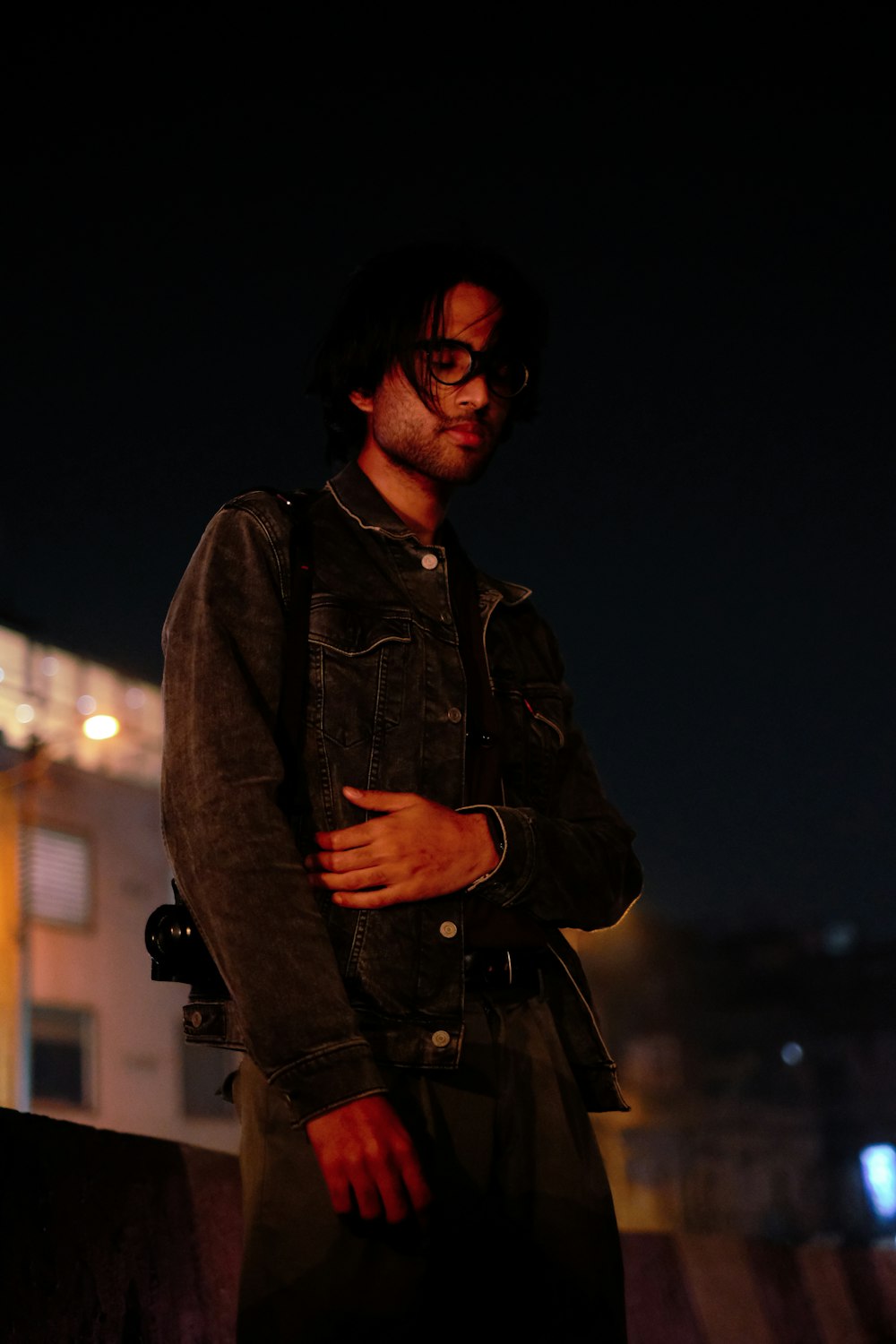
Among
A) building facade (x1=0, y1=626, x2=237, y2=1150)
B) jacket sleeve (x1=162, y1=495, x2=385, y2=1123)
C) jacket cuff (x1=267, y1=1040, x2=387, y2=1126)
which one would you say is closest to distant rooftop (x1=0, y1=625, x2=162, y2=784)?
building facade (x1=0, y1=626, x2=237, y2=1150)

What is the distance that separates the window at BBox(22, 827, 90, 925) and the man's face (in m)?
24.4

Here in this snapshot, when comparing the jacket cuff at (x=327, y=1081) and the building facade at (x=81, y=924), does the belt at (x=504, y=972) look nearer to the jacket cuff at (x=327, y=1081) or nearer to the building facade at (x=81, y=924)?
the jacket cuff at (x=327, y=1081)

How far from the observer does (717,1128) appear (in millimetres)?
60125

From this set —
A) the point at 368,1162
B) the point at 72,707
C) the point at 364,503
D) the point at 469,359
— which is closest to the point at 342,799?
the point at 368,1162

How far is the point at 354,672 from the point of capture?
2807mm

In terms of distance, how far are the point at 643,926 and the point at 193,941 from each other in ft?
200

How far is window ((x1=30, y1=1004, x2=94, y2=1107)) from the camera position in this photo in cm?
2552

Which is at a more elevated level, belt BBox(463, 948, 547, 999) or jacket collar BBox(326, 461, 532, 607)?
jacket collar BBox(326, 461, 532, 607)

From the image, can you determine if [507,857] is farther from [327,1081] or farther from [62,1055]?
[62,1055]

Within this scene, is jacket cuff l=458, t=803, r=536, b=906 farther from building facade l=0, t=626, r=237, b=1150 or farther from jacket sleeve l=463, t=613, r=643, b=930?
building facade l=0, t=626, r=237, b=1150

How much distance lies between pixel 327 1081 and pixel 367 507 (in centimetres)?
143

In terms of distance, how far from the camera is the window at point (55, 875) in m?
26.4

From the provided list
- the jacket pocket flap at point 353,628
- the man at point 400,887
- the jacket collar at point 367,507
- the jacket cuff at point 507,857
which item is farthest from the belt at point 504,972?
the jacket collar at point 367,507

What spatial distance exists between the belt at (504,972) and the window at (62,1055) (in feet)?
80.2
